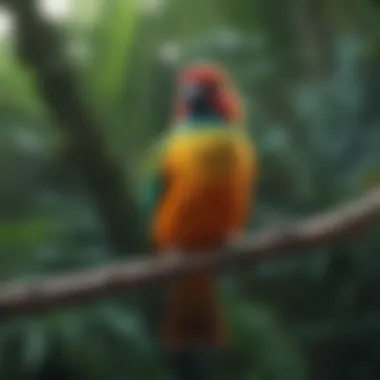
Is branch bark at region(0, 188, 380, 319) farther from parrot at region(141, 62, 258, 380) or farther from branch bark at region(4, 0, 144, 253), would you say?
branch bark at region(4, 0, 144, 253)

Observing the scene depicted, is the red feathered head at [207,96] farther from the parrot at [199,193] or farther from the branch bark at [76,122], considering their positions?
the branch bark at [76,122]

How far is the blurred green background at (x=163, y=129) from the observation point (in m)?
1.49

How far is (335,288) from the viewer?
62.7 inches

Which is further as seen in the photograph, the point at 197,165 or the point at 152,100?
the point at 152,100

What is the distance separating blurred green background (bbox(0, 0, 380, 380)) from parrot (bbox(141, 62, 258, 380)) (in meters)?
0.17

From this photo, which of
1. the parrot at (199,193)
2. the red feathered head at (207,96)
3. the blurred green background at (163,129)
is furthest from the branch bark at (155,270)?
the blurred green background at (163,129)

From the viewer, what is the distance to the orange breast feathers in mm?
1263

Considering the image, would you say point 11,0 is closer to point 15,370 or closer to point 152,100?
point 152,100

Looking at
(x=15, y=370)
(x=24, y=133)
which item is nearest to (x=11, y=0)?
(x=24, y=133)

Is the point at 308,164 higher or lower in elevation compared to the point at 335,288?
higher

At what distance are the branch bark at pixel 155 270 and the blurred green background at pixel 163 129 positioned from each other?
33 centimetres

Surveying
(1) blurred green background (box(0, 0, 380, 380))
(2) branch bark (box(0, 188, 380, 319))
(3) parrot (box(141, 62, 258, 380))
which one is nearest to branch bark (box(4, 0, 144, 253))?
(1) blurred green background (box(0, 0, 380, 380))

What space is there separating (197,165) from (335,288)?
410mm

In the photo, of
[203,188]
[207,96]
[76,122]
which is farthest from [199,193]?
[76,122]
